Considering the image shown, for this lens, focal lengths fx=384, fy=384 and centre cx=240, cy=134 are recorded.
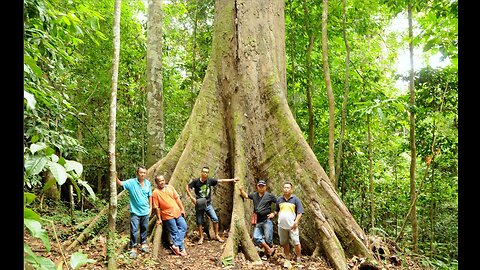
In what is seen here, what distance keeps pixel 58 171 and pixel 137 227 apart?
4.95m

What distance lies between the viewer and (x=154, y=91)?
9.57 meters

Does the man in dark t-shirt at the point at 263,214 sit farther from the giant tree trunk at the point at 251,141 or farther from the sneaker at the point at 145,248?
the sneaker at the point at 145,248

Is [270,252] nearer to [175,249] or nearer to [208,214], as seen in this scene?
[208,214]

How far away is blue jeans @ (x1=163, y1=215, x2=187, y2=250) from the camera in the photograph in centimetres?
669

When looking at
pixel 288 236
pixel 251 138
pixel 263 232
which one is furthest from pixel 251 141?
pixel 288 236

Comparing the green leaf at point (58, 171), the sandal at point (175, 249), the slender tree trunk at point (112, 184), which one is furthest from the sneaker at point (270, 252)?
the green leaf at point (58, 171)

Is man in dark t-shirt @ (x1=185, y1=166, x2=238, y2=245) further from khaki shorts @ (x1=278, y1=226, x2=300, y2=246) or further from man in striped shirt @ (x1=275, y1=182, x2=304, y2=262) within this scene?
khaki shorts @ (x1=278, y1=226, x2=300, y2=246)

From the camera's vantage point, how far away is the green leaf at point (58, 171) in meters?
1.89

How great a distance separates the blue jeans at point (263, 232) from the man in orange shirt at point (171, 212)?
1279 millimetres

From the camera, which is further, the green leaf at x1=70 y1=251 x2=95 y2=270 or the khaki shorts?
the khaki shorts

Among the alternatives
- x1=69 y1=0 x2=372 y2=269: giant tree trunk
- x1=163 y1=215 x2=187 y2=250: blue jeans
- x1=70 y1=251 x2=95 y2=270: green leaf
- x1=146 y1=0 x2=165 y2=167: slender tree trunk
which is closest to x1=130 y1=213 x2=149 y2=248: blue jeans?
x1=163 y1=215 x2=187 y2=250: blue jeans

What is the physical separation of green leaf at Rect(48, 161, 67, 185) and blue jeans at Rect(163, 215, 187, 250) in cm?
501
